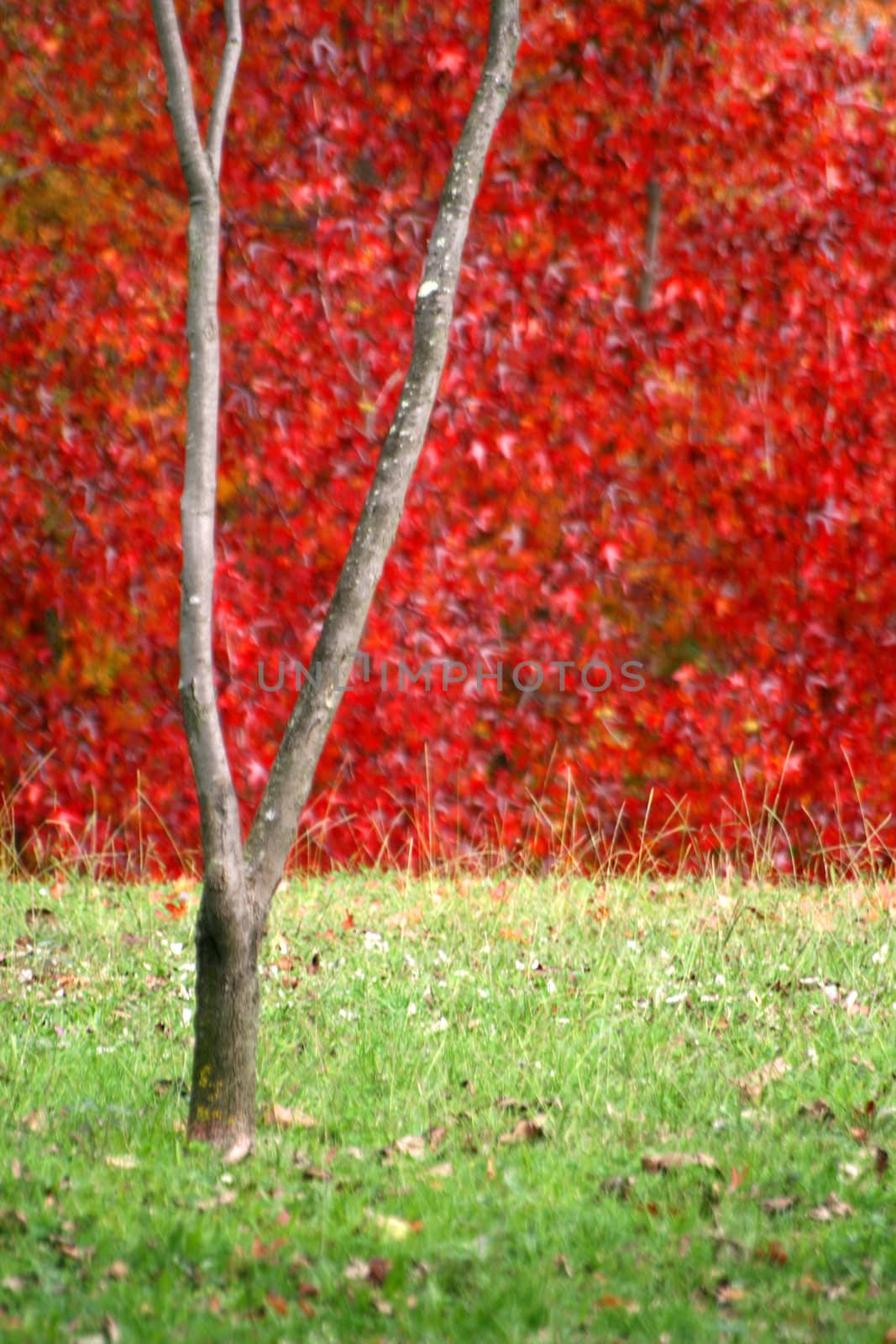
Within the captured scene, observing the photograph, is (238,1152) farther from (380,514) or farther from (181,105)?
(181,105)

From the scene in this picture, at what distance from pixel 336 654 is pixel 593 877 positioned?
3.94 metres

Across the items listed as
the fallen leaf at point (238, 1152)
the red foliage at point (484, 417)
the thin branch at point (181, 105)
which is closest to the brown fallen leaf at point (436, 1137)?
the fallen leaf at point (238, 1152)

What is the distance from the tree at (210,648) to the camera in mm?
4059

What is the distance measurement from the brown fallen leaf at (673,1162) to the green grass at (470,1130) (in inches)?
0.8

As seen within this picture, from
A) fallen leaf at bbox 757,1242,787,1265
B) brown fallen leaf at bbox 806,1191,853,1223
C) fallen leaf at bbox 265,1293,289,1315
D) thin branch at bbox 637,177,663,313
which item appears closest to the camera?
fallen leaf at bbox 265,1293,289,1315

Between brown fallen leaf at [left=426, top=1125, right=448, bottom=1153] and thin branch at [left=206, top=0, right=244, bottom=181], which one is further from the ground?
thin branch at [left=206, top=0, right=244, bottom=181]

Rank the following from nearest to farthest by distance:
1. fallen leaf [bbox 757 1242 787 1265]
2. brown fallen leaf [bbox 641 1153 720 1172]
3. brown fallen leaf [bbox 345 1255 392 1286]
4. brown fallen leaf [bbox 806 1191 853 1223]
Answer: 1. brown fallen leaf [bbox 345 1255 392 1286]
2. fallen leaf [bbox 757 1242 787 1265]
3. brown fallen leaf [bbox 806 1191 853 1223]
4. brown fallen leaf [bbox 641 1153 720 1172]

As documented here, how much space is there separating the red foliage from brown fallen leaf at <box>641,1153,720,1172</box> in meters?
3.90

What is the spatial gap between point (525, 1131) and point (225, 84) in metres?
3.32

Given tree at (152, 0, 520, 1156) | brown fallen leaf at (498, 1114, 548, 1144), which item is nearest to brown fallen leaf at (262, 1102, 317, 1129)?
tree at (152, 0, 520, 1156)

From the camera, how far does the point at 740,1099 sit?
460cm

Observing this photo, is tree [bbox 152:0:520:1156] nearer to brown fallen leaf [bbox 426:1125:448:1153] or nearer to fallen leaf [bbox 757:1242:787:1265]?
brown fallen leaf [bbox 426:1125:448:1153]

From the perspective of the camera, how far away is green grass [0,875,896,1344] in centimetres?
322

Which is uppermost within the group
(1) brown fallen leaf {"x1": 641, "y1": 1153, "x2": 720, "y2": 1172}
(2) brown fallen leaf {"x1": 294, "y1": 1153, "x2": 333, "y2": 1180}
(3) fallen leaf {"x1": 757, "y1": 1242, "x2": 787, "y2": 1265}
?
(3) fallen leaf {"x1": 757, "y1": 1242, "x2": 787, "y2": 1265}
